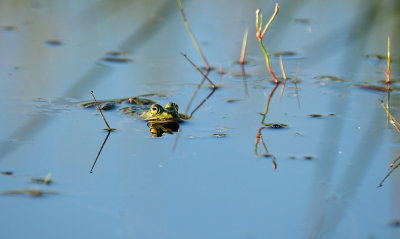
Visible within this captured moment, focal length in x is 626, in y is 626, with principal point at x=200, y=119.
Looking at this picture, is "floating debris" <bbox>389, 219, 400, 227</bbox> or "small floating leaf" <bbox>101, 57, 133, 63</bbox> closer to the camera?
"floating debris" <bbox>389, 219, 400, 227</bbox>

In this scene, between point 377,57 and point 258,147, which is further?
point 377,57

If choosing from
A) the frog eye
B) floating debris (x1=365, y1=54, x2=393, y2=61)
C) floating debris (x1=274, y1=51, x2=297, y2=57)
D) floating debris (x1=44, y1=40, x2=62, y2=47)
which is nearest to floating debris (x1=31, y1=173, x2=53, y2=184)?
the frog eye

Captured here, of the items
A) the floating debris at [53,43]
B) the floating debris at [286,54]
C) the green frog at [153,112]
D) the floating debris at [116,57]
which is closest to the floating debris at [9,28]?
the floating debris at [53,43]

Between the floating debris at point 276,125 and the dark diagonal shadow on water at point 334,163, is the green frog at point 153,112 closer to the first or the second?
the floating debris at point 276,125

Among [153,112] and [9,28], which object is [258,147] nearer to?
[153,112]

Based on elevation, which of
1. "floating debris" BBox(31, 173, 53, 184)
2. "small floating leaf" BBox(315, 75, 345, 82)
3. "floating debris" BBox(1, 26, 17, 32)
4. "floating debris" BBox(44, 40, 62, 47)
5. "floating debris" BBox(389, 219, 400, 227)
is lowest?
"small floating leaf" BBox(315, 75, 345, 82)

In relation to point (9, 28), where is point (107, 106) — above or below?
below

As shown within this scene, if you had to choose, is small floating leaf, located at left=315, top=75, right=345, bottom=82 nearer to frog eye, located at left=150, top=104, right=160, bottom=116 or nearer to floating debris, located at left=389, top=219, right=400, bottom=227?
frog eye, located at left=150, top=104, right=160, bottom=116

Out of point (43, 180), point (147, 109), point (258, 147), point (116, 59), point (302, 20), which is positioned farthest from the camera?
point (302, 20)

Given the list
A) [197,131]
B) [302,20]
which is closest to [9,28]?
[197,131]
